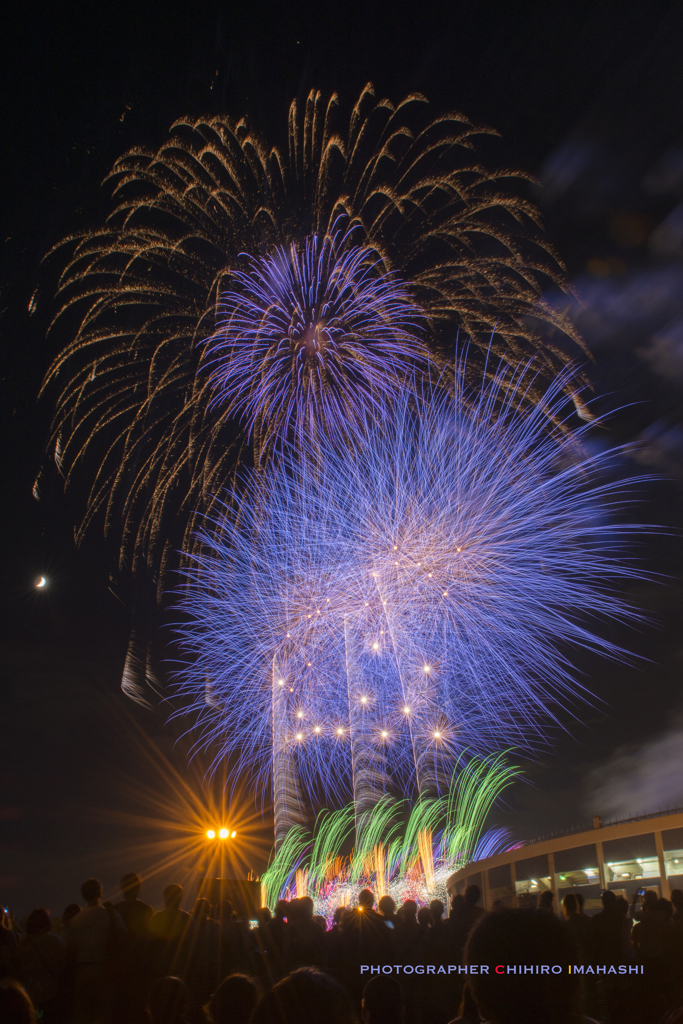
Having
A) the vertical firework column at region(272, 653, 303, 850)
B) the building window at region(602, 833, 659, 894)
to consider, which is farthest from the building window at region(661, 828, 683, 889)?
the vertical firework column at region(272, 653, 303, 850)

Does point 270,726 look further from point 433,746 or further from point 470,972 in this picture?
point 470,972

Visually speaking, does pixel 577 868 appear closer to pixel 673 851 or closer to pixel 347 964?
pixel 673 851

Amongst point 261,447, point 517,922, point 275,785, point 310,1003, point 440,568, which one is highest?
point 261,447

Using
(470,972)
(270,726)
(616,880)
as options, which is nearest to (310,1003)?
(470,972)

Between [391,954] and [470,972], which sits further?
[391,954]

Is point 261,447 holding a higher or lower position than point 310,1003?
higher

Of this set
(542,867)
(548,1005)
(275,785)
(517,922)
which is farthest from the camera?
(275,785)

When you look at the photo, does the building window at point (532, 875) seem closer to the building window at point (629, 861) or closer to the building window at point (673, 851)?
the building window at point (629, 861)

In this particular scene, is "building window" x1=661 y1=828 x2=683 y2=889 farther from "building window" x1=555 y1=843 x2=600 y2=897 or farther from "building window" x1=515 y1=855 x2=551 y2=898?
"building window" x1=515 y1=855 x2=551 y2=898
